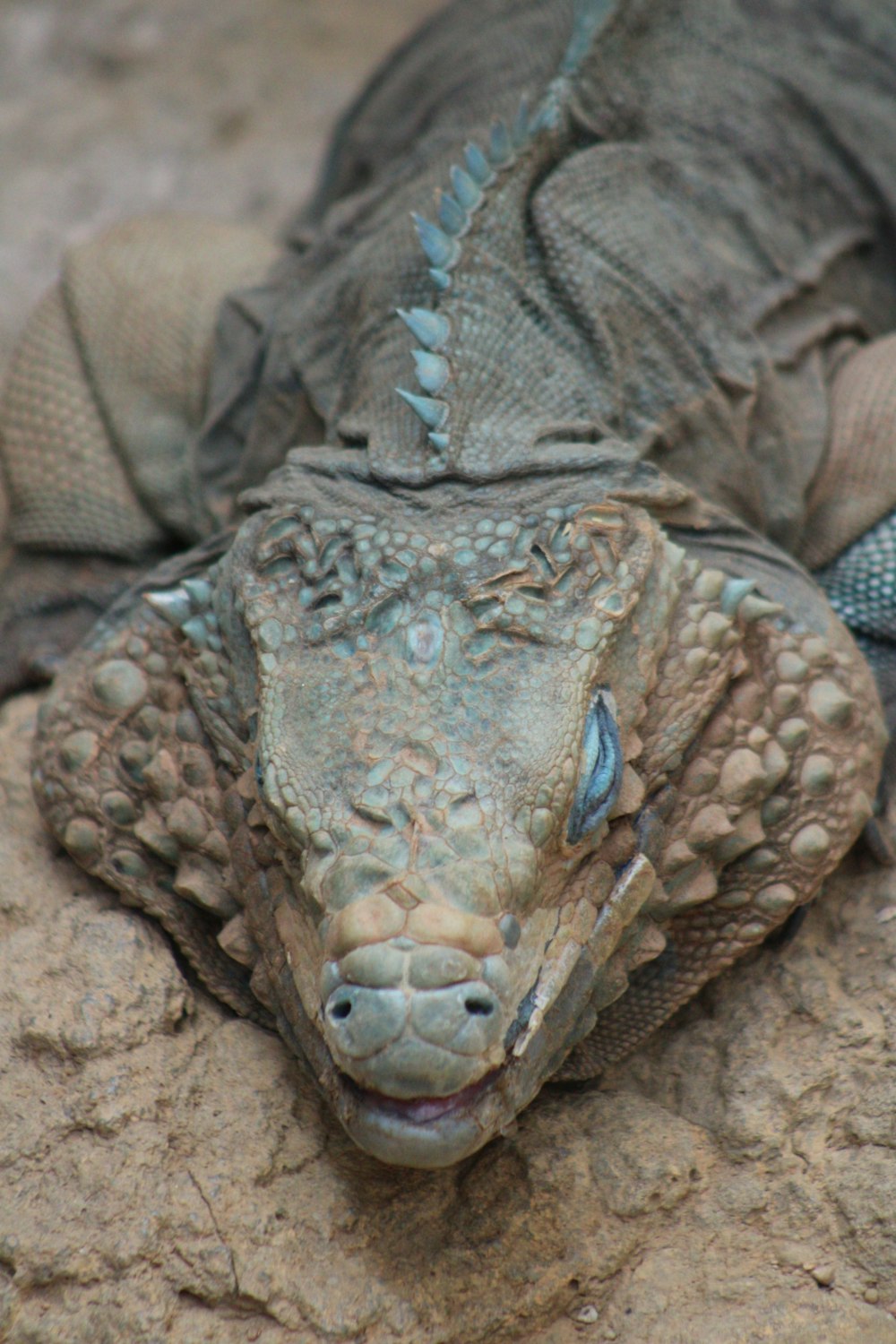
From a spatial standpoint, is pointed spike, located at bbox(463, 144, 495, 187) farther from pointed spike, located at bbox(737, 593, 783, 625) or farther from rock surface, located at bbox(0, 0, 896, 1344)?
rock surface, located at bbox(0, 0, 896, 1344)

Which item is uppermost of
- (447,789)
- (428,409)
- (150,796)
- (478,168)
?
(478,168)

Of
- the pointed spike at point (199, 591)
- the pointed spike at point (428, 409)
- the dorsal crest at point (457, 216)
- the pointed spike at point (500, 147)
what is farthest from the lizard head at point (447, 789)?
the pointed spike at point (500, 147)

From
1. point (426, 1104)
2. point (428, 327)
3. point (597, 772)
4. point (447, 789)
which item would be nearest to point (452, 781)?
point (447, 789)

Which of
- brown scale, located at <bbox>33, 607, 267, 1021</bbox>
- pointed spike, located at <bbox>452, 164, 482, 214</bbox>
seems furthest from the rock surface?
pointed spike, located at <bbox>452, 164, 482, 214</bbox>

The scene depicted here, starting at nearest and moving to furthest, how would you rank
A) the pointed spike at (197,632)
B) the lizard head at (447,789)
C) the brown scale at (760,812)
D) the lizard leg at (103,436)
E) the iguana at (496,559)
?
the lizard head at (447,789) → the iguana at (496,559) → the brown scale at (760,812) → the pointed spike at (197,632) → the lizard leg at (103,436)

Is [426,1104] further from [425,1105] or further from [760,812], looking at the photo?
[760,812]

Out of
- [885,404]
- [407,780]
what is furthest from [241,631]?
[885,404]

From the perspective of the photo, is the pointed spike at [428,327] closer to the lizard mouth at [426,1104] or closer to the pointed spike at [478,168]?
the pointed spike at [478,168]
